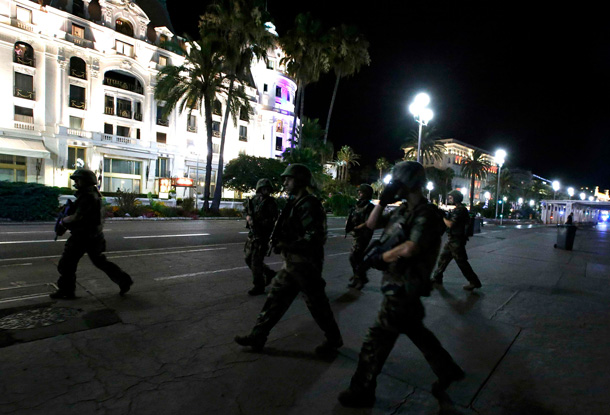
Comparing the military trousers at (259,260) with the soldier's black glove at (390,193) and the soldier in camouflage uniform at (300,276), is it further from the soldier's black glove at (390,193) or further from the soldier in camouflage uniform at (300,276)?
the soldier's black glove at (390,193)

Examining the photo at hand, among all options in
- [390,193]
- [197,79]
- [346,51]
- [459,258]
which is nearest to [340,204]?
[346,51]

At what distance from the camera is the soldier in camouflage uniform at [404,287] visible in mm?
2482

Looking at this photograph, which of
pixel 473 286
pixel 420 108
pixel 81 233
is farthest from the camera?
pixel 420 108

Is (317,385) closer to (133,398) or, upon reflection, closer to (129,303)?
(133,398)

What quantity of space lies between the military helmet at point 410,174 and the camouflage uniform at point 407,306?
0.19 meters

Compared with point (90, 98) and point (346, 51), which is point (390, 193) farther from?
point (90, 98)

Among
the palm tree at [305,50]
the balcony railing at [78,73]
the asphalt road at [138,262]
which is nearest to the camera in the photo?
the asphalt road at [138,262]

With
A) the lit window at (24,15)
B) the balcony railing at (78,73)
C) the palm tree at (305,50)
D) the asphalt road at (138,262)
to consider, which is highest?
the lit window at (24,15)

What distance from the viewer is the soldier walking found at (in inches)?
179

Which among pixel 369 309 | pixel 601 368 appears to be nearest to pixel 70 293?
pixel 369 309

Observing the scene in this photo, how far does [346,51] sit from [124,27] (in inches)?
977

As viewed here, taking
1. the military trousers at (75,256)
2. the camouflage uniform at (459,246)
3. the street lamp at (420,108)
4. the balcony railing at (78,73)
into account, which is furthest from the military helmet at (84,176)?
the balcony railing at (78,73)

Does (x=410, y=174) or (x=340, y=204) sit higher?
(x=410, y=174)

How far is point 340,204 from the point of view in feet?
104
